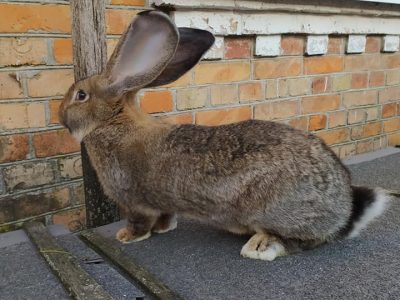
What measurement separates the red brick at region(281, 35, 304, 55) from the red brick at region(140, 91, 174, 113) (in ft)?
2.52

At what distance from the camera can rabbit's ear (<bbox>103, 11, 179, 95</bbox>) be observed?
135cm

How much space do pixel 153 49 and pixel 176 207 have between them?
508 millimetres

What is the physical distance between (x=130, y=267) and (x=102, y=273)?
0.28 ft

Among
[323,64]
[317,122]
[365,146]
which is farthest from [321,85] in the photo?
[365,146]

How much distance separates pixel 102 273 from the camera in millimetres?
1342

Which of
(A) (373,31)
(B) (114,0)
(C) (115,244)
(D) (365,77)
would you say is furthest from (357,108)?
(C) (115,244)

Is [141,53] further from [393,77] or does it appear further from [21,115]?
[393,77]

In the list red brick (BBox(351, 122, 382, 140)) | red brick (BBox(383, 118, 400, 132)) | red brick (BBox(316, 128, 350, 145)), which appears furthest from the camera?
red brick (BBox(383, 118, 400, 132))

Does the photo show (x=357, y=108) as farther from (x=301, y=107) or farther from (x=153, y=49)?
(x=153, y=49)

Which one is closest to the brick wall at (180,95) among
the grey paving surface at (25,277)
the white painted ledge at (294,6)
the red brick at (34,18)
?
the red brick at (34,18)

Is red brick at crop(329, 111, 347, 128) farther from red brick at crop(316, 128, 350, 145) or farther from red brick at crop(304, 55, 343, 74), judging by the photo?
red brick at crop(304, 55, 343, 74)

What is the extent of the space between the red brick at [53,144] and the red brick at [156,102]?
0.37m

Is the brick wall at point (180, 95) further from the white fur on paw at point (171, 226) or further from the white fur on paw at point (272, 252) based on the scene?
the white fur on paw at point (272, 252)

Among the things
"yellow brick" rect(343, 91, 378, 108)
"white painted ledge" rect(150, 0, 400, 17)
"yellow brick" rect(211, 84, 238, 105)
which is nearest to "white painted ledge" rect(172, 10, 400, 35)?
"white painted ledge" rect(150, 0, 400, 17)
